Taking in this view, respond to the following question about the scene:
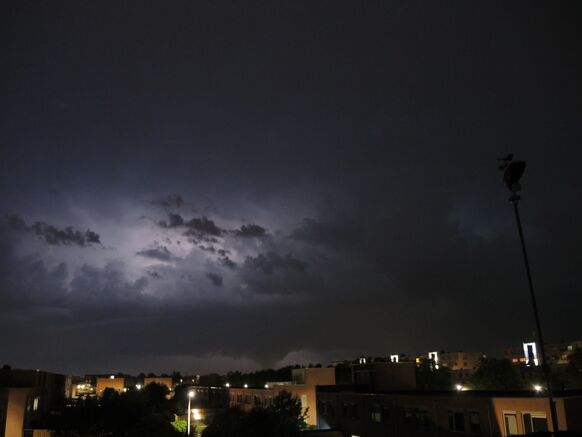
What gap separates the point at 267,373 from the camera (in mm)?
160375

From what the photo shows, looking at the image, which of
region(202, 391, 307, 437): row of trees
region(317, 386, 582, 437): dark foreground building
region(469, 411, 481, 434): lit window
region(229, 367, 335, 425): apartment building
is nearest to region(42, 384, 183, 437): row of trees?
region(229, 367, 335, 425): apartment building

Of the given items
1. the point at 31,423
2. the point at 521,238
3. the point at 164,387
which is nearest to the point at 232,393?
the point at 31,423

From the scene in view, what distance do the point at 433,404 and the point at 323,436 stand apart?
1010cm

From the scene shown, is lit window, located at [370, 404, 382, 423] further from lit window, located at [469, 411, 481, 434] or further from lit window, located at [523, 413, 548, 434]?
lit window, located at [523, 413, 548, 434]

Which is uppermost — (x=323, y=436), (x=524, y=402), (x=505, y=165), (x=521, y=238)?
(x=505, y=165)

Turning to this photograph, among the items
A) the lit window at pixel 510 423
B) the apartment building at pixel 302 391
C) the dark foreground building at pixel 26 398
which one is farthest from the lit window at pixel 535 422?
the dark foreground building at pixel 26 398

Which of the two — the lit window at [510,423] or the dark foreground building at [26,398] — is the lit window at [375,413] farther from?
the dark foreground building at [26,398]

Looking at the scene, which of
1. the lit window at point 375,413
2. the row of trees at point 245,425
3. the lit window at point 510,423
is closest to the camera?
the lit window at point 510,423

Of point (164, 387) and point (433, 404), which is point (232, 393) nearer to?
point (164, 387)

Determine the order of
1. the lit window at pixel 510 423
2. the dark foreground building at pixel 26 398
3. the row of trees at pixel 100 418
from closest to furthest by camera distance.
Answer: the lit window at pixel 510 423, the dark foreground building at pixel 26 398, the row of trees at pixel 100 418

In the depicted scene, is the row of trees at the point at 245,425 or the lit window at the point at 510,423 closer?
the lit window at the point at 510,423

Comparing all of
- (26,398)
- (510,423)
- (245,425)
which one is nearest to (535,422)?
(510,423)

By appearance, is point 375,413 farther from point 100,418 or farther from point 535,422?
point 100,418

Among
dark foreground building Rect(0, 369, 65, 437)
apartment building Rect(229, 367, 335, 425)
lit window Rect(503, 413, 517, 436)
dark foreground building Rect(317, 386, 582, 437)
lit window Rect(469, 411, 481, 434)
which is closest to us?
dark foreground building Rect(317, 386, 582, 437)
